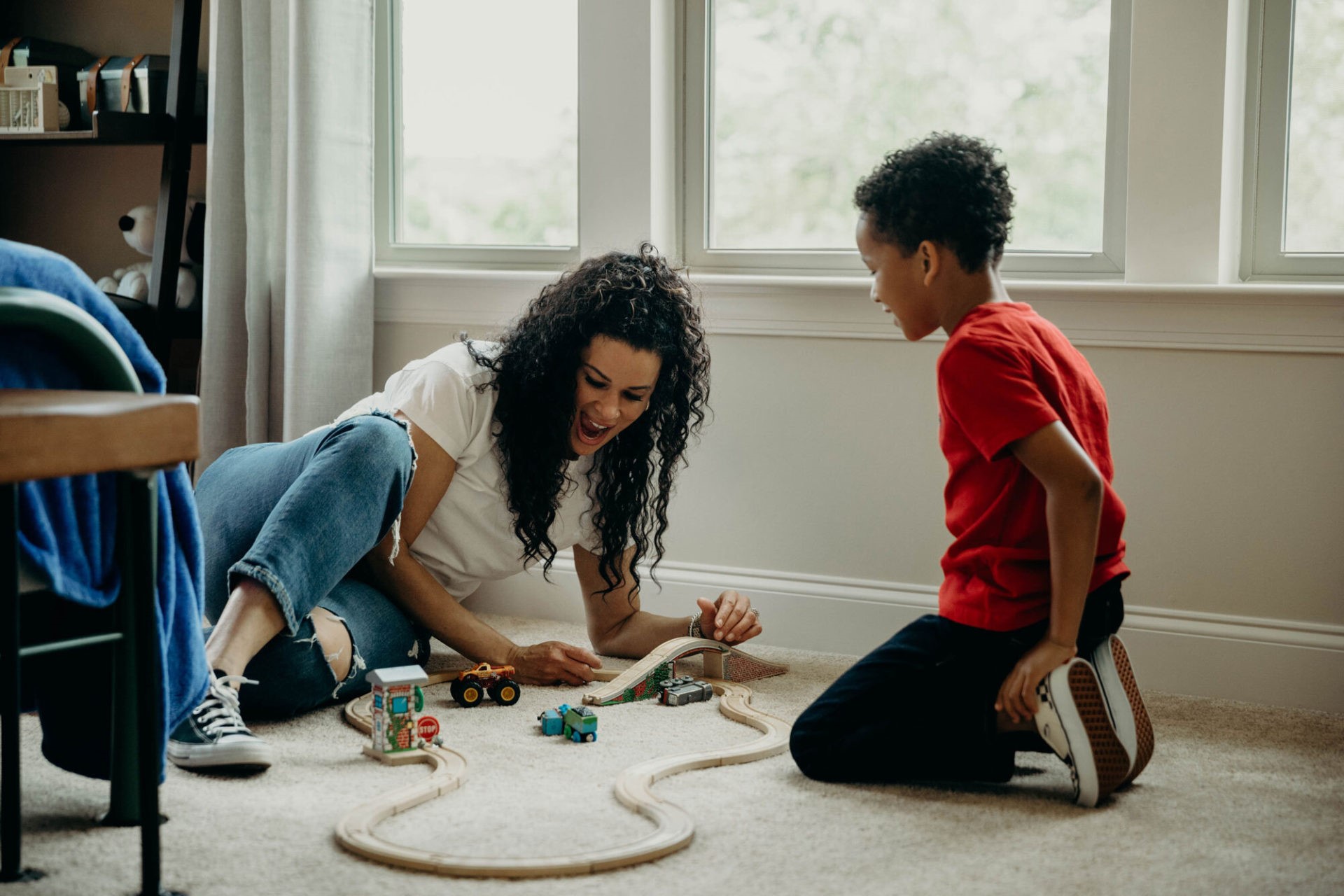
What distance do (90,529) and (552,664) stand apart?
864 millimetres

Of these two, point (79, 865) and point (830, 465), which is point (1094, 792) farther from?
point (79, 865)

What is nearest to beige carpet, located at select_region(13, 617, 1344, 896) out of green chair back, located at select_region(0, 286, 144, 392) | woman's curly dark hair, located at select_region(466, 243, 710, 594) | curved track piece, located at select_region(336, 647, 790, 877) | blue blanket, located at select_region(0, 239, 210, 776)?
curved track piece, located at select_region(336, 647, 790, 877)

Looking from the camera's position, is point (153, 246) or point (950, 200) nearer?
point (950, 200)

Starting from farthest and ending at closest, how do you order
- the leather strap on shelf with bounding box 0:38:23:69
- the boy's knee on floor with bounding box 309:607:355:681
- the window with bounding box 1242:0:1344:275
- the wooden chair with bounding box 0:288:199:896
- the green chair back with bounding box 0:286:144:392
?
the leather strap on shelf with bounding box 0:38:23:69, the window with bounding box 1242:0:1344:275, the boy's knee on floor with bounding box 309:607:355:681, the green chair back with bounding box 0:286:144:392, the wooden chair with bounding box 0:288:199:896

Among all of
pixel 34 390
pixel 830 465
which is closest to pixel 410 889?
pixel 34 390

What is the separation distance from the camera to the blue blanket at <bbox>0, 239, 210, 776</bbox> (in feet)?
3.92

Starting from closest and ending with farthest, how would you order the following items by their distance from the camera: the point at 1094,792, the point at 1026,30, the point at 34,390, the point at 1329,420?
the point at 34,390 < the point at 1094,792 < the point at 1329,420 < the point at 1026,30

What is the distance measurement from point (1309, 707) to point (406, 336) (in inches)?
69.7

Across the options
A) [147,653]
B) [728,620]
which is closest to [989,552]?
[728,620]

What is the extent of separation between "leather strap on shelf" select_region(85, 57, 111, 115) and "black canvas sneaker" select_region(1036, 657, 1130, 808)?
7.29 ft

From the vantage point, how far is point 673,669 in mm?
1993

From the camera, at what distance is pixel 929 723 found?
1572 mm

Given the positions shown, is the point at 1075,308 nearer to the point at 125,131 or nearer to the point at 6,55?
the point at 125,131

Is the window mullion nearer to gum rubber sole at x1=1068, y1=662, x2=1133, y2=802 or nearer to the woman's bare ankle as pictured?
the woman's bare ankle
